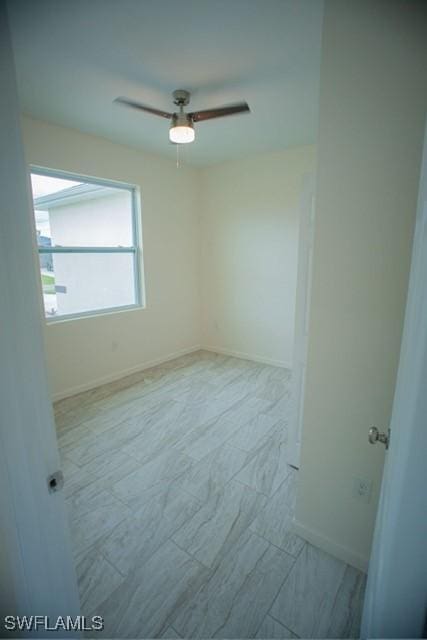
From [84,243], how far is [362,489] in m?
3.35

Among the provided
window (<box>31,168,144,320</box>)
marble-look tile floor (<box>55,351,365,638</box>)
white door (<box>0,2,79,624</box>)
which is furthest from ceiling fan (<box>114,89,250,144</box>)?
marble-look tile floor (<box>55,351,365,638</box>)

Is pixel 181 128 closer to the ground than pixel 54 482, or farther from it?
farther from it

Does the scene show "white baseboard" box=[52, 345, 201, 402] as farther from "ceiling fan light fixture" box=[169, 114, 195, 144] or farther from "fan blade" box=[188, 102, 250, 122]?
"fan blade" box=[188, 102, 250, 122]

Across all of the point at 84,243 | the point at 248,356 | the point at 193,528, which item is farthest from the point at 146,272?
the point at 193,528

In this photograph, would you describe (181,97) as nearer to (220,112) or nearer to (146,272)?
(220,112)

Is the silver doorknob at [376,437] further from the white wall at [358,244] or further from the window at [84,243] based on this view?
the window at [84,243]

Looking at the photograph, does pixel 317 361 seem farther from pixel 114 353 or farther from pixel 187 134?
pixel 114 353

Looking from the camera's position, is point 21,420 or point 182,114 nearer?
point 21,420

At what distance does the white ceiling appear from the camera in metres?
1.42

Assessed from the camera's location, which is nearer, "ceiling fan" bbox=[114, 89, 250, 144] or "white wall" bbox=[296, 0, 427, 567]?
"white wall" bbox=[296, 0, 427, 567]

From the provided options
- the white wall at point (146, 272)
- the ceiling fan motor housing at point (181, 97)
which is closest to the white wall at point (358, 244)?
the ceiling fan motor housing at point (181, 97)

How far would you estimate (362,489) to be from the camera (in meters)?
1.39

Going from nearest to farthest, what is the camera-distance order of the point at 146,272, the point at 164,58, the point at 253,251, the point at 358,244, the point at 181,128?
the point at 358,244, the point at 164,58, the point at 181,128, the point at 146,272, the point at 253,251

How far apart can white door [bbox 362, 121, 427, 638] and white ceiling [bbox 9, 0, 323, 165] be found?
1.51m
